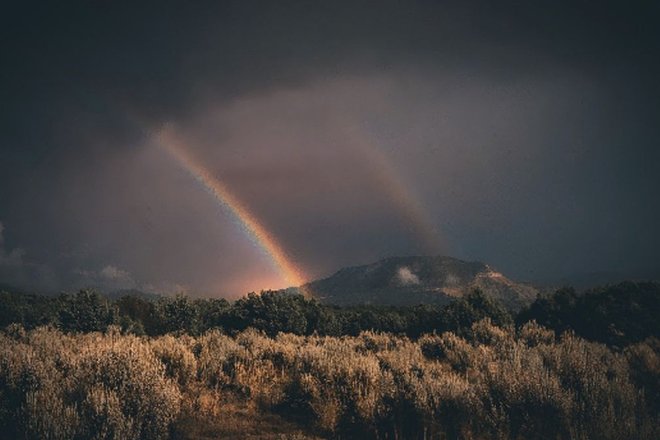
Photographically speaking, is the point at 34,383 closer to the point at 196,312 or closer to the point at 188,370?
the point at 188,370

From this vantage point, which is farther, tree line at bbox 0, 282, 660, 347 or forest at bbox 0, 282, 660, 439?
tree line at bbox 0, 282, 660, 347

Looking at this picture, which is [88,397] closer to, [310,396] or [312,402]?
[312,402]

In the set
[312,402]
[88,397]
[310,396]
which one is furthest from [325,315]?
[88,397]

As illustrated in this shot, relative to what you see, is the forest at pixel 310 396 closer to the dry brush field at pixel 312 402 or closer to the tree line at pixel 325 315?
the dry brush field at pixel 312 402

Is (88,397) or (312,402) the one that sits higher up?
(88,397)

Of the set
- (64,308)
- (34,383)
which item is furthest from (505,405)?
(64,308)

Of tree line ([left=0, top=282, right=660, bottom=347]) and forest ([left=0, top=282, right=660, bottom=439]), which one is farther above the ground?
tree line ([left=0, top=282, right=660, bottom=347])

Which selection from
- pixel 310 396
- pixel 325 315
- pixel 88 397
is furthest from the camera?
pixel 325 315

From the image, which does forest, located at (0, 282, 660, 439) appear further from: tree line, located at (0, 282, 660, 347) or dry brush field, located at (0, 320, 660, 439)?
tree line, located at (0, 282, 660, 347)

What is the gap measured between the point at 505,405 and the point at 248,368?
25.1ft

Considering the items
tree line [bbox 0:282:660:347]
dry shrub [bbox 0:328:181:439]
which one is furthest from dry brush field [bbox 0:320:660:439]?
tree line [bbox 0:282:660:347]

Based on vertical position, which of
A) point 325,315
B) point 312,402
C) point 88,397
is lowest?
point 312,402

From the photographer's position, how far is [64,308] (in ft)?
92.4

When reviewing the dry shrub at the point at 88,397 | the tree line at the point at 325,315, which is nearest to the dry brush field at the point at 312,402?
the dry shrub at the point at 88,397
